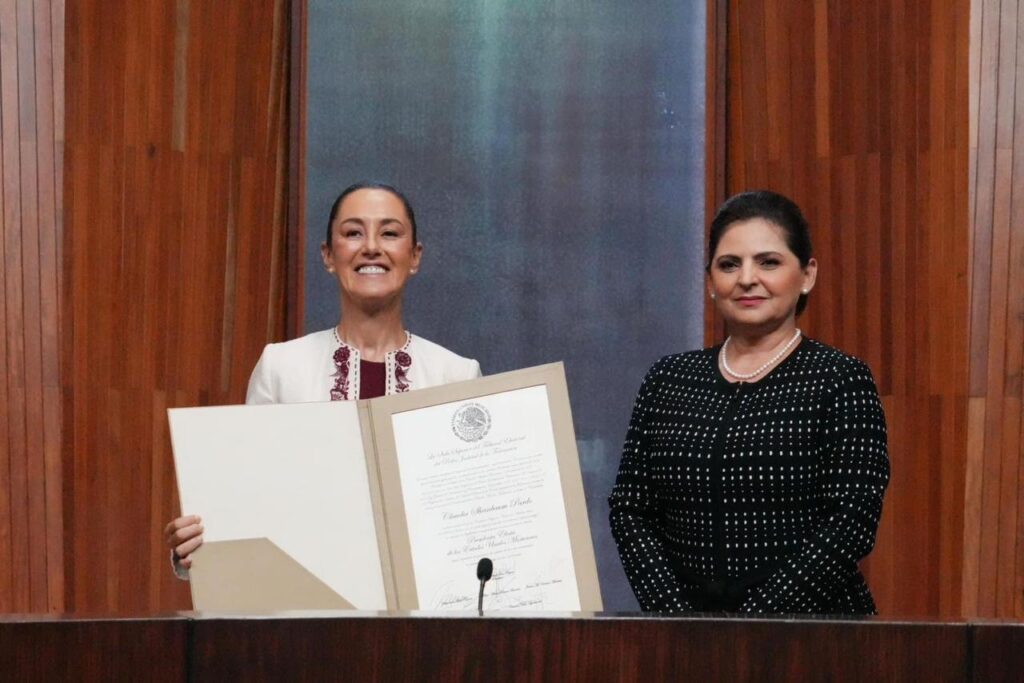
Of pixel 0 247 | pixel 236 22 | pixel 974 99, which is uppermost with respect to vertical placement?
pixel 236 22

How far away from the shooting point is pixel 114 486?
3465 mm

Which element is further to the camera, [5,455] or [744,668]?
[5,455]

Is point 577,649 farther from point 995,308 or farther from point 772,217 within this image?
point 995,308

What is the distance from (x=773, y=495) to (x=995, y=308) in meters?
1.28

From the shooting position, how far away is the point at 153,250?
3.52m

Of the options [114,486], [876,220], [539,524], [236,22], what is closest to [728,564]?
[539,524]

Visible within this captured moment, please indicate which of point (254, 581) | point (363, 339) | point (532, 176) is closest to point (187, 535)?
point (254, 581)

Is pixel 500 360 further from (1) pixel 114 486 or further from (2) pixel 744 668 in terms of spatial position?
(2) pixel 744 668

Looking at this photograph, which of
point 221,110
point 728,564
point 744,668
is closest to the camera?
point 744,668

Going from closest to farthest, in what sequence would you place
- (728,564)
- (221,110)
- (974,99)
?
(728,564), (974,99), (221,110)

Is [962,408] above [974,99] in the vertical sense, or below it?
below

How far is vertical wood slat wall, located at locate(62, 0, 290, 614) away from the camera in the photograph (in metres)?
3.44

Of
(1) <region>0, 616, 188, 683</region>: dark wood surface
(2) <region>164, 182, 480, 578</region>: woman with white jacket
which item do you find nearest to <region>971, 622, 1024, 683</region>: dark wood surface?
(1) <region>0, 616, 188, 683</region>: dark wood surface

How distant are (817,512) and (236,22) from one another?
2.09m
